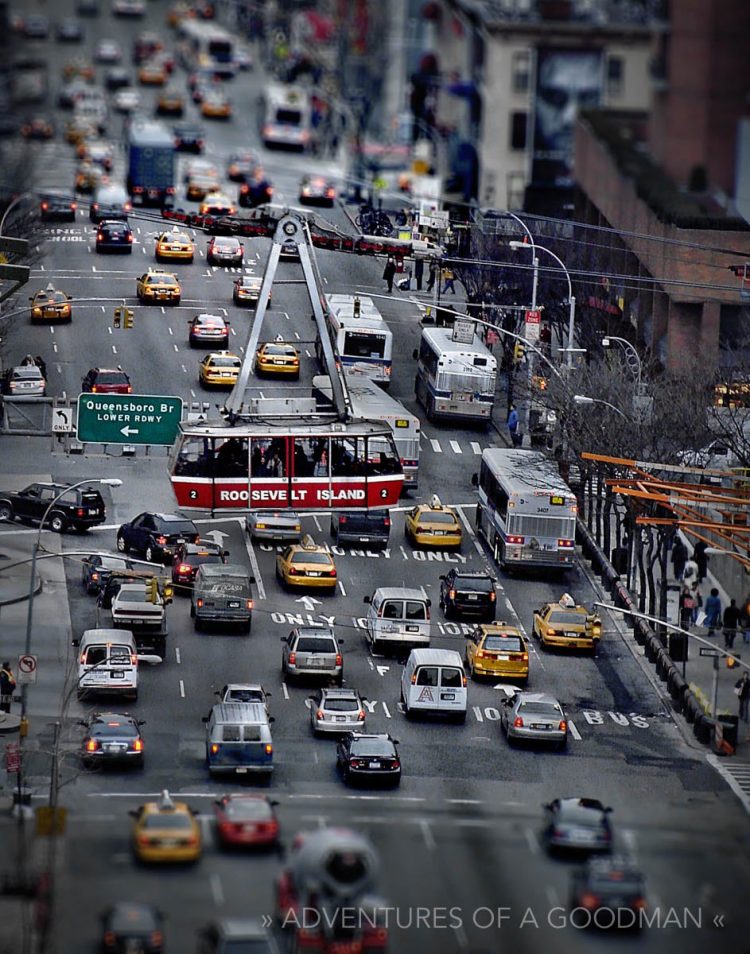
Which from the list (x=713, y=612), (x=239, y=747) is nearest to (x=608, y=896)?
(x=239, y=747)

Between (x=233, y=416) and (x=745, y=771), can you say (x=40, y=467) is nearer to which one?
(x=233, y=416)

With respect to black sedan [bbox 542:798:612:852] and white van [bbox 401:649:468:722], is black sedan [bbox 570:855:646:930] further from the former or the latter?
white van [bbox 401:649:468:722]

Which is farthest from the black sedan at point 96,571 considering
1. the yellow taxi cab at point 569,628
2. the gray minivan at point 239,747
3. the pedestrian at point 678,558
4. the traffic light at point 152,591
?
the pedestrian at point 678,558

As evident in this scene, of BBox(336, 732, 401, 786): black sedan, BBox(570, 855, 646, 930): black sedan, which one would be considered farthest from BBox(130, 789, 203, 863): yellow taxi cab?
BBox(336, 732, 401, 786): black sedan

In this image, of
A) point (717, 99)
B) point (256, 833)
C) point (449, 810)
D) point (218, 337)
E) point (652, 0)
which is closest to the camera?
point (256, 833)

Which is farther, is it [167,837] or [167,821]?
[167,821]

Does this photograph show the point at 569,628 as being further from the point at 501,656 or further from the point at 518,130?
the point at 518,130

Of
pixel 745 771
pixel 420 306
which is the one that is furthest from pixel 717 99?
pixel 745 771

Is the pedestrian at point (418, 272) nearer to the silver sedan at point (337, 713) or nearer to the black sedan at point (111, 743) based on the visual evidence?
the silver sedan at point (337, 713)
